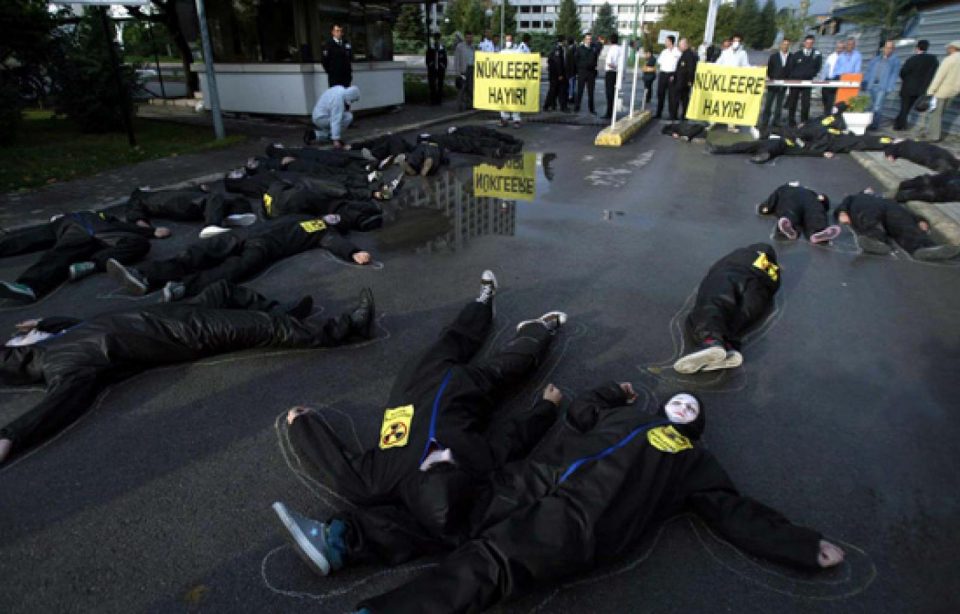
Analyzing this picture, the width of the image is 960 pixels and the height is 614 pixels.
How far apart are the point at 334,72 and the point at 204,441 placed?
34.2ft

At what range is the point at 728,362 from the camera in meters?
3.87

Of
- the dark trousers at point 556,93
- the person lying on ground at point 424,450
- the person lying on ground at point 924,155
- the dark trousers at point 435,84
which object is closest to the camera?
the person lying on ground at point 424,450

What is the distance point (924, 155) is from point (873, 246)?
5464 millimetres

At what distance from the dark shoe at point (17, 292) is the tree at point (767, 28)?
89.0m

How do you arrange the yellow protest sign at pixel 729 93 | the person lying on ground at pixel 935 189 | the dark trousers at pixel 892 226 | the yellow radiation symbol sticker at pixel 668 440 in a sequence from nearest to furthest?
the yellow radiation symbol sticker at pixel 668 440
the dark trousers at pixel 892 226
the person lying on ground at pixel 935 189
the yellow protest sign at pixel 729 93

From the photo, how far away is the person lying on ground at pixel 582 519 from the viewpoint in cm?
217

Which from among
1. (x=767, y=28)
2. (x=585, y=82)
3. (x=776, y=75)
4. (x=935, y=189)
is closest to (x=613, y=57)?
(x=585, y=82)

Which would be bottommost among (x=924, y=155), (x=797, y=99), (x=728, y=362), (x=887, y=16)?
(x=728, y=362)

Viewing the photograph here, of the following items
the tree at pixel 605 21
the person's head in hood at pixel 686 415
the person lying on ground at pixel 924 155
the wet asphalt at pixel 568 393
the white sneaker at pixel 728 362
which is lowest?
the wet asphalt at pixel 568 393

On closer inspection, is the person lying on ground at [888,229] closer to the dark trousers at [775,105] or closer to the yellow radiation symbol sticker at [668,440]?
the yellow radiation symbol sticker at [668,440]

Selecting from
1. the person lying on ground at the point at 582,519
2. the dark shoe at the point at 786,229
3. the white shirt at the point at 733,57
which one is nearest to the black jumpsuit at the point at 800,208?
the dark shoe at the point at 786,229

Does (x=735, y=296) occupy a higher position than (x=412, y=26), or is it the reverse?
(x=412, y=26)

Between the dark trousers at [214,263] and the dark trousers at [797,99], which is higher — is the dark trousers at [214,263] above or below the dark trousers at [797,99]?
below

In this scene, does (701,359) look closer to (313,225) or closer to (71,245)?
(313,225)
